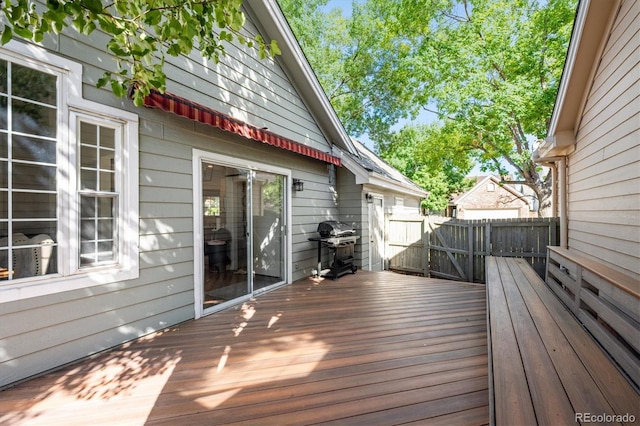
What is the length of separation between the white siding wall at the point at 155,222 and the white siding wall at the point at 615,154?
4.68m

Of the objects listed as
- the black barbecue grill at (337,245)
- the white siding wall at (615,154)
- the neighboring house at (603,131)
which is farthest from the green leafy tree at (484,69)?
the black barbecue grill at (337,245)

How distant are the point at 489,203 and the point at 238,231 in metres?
25.7

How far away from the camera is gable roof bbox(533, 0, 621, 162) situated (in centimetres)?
356

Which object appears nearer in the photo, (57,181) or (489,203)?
(57,181)

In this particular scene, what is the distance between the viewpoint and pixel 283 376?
101 inches

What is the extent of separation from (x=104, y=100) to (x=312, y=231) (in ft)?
14.5

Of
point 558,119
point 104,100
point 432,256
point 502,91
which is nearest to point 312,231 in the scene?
point 432,256

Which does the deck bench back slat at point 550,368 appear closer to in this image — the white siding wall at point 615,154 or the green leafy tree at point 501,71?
the white siding wall at point 615,154

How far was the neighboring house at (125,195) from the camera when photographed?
259 centimetres

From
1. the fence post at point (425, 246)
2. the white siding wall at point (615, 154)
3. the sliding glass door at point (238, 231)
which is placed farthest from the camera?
the fence post at point (425, 246)

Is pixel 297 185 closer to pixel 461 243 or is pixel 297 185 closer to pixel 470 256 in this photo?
pixel 461 243

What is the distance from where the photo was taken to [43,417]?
2080 mm

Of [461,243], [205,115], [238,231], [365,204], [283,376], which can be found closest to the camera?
[283,376]

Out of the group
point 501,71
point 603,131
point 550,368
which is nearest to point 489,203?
point 501,71
